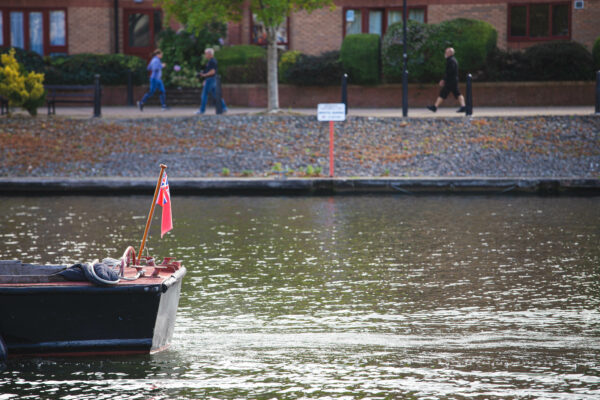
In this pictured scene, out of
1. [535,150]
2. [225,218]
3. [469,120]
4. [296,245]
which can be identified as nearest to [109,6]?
[469,120]

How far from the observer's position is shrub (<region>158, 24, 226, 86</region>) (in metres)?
33.8

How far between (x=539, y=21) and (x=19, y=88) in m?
18.7

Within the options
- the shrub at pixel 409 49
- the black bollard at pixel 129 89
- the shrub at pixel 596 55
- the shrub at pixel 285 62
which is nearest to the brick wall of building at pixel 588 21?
the shrub at pixel 596 55

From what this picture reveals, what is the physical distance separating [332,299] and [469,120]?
49.5 ft

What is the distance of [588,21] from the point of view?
1340 inches

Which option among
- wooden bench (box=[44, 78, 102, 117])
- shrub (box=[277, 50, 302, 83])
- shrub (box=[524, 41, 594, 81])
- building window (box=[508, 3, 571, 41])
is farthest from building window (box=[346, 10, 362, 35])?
wooden bench (box=[44, 78, 102, 117])

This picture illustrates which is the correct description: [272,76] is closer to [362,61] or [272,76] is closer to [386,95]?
[362,61]

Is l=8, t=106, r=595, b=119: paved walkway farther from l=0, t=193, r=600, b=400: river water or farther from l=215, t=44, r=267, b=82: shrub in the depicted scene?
l=0, t=193, r=600, b=400: river water

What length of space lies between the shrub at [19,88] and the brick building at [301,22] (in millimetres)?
10376

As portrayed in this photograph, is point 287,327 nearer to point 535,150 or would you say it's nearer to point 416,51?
point 535,150

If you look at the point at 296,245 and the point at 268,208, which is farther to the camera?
the point at 268,208

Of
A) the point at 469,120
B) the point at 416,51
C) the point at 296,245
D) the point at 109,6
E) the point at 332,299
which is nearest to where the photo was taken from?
the point at 332,299

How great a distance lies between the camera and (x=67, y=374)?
835cm

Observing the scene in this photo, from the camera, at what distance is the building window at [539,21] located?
1363 inches
